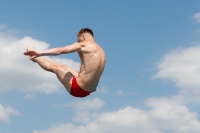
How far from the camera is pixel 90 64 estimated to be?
13914 millimetres

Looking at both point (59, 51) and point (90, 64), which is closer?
point (59, 51)

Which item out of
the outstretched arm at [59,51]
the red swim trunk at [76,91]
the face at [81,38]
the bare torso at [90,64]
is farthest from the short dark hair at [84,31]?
the red swim trunk at [76,91]

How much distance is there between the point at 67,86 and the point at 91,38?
71.8 inches

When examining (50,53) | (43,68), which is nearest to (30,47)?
(50,53)

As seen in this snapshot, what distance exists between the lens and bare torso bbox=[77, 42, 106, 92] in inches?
545

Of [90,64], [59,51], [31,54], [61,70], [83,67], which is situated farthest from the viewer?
[61,70]

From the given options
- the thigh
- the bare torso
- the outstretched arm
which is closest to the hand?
the outstretched arm

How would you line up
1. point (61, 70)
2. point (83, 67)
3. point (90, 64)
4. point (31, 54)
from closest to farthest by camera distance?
1. point (31, 54)
2. point (90, 64)
3. point (83, 67)
4. point (61, 70)

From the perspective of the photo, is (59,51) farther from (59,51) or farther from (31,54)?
(31,54)

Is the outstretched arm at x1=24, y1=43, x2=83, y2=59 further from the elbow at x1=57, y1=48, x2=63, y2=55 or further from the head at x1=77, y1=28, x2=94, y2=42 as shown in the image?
the head at x1=77, y1=28, x2=94, y2=42

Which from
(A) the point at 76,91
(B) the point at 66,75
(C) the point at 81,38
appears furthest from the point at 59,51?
(A) the point at 76,91

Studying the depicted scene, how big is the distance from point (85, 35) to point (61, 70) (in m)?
1.49

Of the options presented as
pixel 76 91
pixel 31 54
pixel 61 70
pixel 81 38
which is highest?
pixel 81 38

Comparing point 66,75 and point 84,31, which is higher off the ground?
point 84,31
